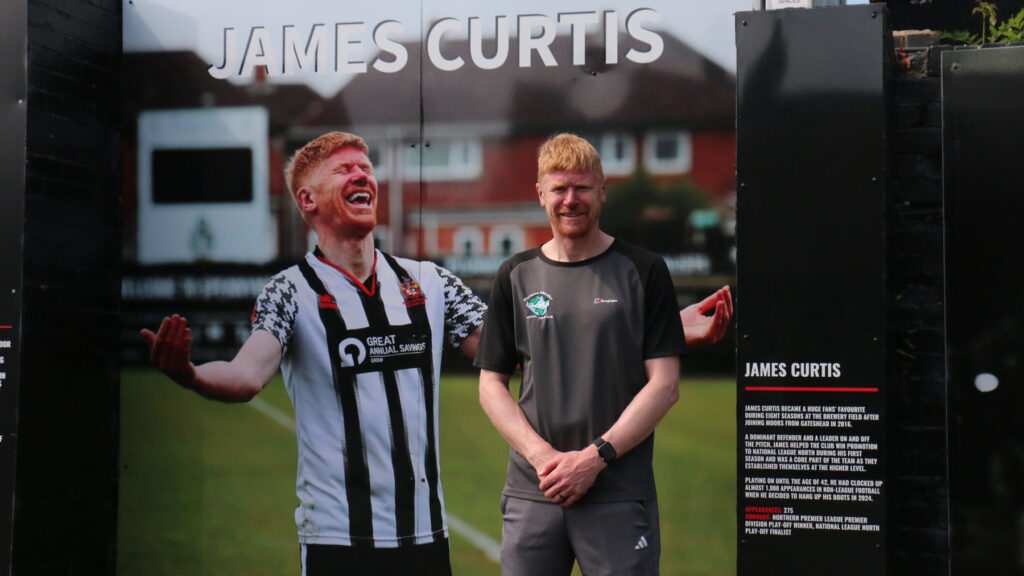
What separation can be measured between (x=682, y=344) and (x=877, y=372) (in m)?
0.62

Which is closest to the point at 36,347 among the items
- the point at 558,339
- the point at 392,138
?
the point at 392,138

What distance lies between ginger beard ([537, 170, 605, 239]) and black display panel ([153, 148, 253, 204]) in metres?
1.59

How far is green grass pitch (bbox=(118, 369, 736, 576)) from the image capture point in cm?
387

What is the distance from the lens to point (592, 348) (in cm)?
317

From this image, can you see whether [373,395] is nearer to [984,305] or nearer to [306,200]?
[306,200]

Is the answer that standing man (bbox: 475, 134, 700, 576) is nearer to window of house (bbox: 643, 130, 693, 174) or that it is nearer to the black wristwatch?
the black wristwatch

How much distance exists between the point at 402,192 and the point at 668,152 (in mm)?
1040

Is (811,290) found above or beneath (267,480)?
above

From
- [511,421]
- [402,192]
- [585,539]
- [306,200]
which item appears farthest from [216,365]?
[585,539]

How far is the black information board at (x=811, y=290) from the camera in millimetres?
3264

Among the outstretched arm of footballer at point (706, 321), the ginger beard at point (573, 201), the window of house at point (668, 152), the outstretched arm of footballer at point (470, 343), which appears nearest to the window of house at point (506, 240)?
the outstretched arm of footballer at point (470, 343)

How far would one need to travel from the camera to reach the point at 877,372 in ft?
10.7

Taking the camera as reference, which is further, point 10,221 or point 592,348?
point 10,221

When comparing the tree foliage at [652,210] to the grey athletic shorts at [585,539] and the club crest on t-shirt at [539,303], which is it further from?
the grey athletic shorts at [585,539]
